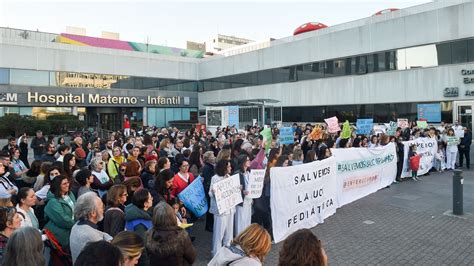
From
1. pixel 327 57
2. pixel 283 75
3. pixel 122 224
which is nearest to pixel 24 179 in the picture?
pixel 122 224

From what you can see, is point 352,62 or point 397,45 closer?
point 397,45

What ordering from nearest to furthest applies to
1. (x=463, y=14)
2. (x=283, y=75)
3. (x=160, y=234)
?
(x=160, y=234) < (x=463, y=14) < (x=283, y=75)

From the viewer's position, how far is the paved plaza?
21.0 ft

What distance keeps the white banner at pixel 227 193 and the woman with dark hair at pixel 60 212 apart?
222cm

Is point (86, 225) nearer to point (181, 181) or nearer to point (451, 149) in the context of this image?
point (181, 181)

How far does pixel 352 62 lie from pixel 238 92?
13.4 meters

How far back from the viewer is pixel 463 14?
74.7ft

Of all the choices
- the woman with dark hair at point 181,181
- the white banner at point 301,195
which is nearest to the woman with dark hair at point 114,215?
the woman with dark hair at point 181,181

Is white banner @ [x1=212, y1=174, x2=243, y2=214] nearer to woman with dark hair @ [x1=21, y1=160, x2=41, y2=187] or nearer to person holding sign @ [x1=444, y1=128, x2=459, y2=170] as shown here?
woman with dark hair @ [x1=21, y1=160, x2=41, y2=187]

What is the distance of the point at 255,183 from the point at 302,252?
417 cm

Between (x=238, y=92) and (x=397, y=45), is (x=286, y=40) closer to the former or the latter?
(x=238, y=92)

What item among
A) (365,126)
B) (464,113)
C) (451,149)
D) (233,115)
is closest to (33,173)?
(365,126)

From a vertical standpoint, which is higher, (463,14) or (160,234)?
(463,14)

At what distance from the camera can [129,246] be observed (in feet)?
10.3
